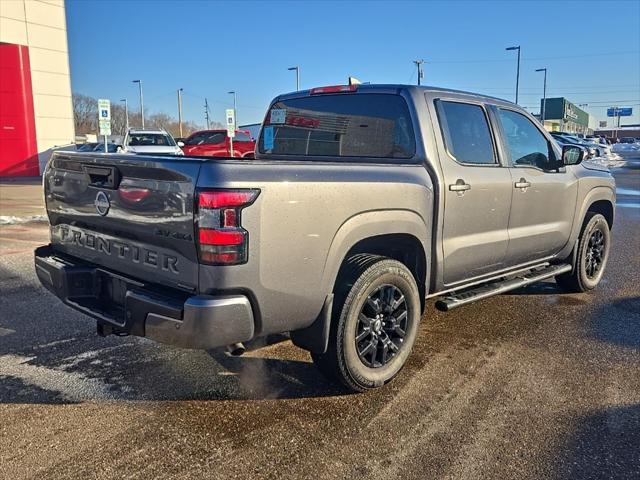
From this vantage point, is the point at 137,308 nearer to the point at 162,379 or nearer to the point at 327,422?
the point at 162,379

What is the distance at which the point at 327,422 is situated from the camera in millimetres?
3150

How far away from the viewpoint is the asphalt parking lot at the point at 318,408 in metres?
2.73

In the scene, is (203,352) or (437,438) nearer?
(437,438)

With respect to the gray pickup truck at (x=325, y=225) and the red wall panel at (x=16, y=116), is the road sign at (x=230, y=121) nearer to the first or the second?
the red wall panel at (x=16, y=116)

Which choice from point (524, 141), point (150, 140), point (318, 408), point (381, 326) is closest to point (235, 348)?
point (318, 408)

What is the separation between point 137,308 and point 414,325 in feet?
6.09

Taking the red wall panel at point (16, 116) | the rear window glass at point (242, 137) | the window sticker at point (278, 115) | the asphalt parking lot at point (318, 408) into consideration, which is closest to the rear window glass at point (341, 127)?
the window sticker at point (278, 115)

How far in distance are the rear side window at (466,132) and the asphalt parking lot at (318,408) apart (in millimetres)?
1501

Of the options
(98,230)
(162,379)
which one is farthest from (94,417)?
(98,230)

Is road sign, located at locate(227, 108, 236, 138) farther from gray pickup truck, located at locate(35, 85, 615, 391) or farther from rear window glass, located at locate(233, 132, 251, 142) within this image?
gray pickup truck, located at locate(35, 85, 615, 391)

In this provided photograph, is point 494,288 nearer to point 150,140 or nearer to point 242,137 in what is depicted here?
point 150,140

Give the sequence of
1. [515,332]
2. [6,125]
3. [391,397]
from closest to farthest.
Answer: [391,397] → [515,332] → [6,125]

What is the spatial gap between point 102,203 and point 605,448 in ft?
10.1

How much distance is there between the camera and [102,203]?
3.21m
